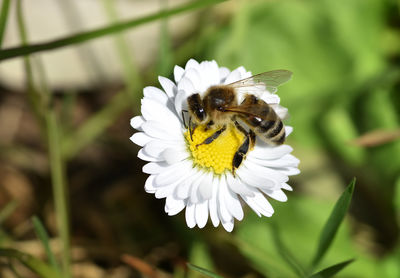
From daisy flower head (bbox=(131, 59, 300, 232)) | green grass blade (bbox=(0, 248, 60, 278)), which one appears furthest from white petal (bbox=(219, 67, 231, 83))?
green grass blade (bbox=(0, 248, 60, 278))

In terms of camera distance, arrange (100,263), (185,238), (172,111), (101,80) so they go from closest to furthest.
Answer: (172,111) → (185,238) → (100,263) → (101,80)

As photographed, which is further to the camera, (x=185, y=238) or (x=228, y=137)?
(x=185, y=238)

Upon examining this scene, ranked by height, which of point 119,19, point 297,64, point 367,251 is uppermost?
point 119,19

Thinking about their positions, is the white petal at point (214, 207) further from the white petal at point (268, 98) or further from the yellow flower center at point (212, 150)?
the white petal at point (268, 98)

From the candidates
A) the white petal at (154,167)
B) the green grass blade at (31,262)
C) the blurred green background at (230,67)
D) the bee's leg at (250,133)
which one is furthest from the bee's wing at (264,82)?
the green grass blade at (31,262)

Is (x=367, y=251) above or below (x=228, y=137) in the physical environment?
below

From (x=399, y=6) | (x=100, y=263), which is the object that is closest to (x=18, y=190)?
(x=100, y=263)

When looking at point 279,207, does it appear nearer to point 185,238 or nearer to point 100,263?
point 185,238

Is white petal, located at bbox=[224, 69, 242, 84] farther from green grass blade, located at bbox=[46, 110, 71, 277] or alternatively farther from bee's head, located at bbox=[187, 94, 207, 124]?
green grass blade, located at bbox=[46, 110, 71, 277]
